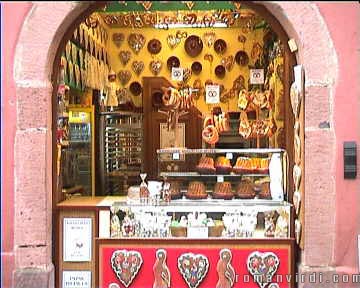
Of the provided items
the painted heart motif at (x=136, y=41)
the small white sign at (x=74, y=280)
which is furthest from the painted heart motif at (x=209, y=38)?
the small white sign at (x=74, y=280)

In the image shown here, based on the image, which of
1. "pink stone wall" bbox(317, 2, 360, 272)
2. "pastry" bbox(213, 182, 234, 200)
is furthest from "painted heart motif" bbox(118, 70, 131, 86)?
"pink stone wall" bbox(317, 2, 360, 272)

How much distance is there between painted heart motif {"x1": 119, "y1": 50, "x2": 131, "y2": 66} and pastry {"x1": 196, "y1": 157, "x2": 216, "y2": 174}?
430cm

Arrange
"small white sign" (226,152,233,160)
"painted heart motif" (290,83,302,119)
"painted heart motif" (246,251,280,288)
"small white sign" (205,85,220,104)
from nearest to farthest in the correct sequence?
"painted heart motif" (290,83,302,119) < "painted heart motif" (246,251,280,288) < "small white sign" (226,152,233,160) < "small white sign" (205,85,220,104)

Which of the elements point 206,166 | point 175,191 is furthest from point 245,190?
point 175,191

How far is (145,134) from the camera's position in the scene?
10.4 m

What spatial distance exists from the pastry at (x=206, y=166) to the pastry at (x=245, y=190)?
0.38 metres

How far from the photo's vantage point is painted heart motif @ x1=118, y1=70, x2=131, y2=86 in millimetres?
10539

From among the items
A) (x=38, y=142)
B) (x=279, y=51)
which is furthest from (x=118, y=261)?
(x=279, y=51)

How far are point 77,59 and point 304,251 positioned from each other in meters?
4.46

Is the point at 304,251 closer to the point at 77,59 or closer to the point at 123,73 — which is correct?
the point at 77,59

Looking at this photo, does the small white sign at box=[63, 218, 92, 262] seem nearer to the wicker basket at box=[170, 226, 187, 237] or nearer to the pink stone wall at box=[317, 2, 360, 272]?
the wicker basket at box=[170, 226, 187, 237]

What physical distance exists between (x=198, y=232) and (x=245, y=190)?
0.74m

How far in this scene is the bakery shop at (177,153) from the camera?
580 centimetres

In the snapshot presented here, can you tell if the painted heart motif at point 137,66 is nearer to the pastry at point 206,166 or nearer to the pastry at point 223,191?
the pastry at point 206,166
